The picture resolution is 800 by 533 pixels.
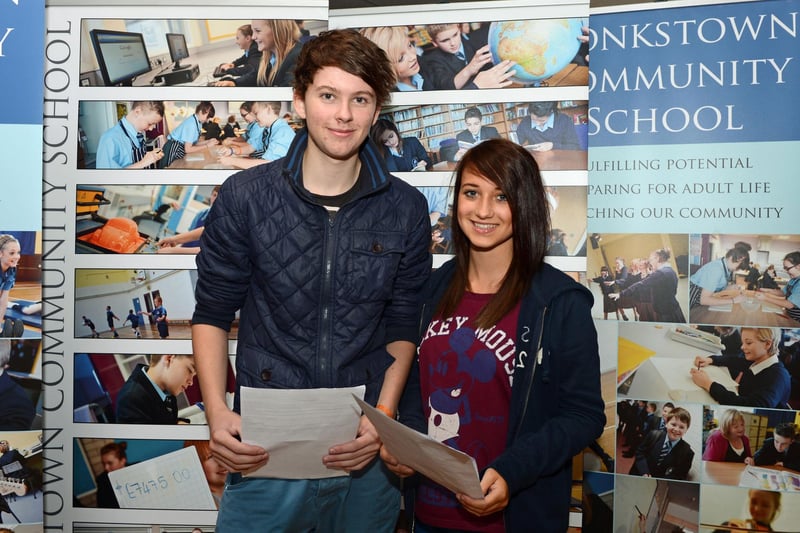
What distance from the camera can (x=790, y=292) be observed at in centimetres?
296

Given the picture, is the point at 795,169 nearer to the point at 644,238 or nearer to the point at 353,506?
the point at 644,238

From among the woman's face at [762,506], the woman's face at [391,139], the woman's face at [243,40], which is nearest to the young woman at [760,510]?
the woman's face at [762,506]

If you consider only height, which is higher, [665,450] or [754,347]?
[754,347]

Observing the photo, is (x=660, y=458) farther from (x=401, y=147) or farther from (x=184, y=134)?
(x=184, y=134)

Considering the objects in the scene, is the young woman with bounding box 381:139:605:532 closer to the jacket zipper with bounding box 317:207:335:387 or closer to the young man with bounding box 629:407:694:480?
the jacket zipper with bounding box 317:207:335:387

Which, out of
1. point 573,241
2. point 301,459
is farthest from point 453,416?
point 573,241

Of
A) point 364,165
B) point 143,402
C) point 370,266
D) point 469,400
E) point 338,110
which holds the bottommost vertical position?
point 143,402

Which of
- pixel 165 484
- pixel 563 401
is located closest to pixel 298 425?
pixel 563 401

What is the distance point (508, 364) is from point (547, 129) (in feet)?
4.46

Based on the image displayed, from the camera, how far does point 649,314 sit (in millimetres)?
3123

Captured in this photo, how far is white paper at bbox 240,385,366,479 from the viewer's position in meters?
1.81

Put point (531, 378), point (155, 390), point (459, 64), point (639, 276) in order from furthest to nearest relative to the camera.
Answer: point (639, 276), point (155, 390), point (459, 64), point (531, 378)

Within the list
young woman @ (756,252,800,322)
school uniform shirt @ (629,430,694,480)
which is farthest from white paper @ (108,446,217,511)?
young woman @ (756,252,800,322)

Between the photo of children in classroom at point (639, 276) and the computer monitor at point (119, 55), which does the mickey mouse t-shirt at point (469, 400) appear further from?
the computer monitor at point (119, 55)
